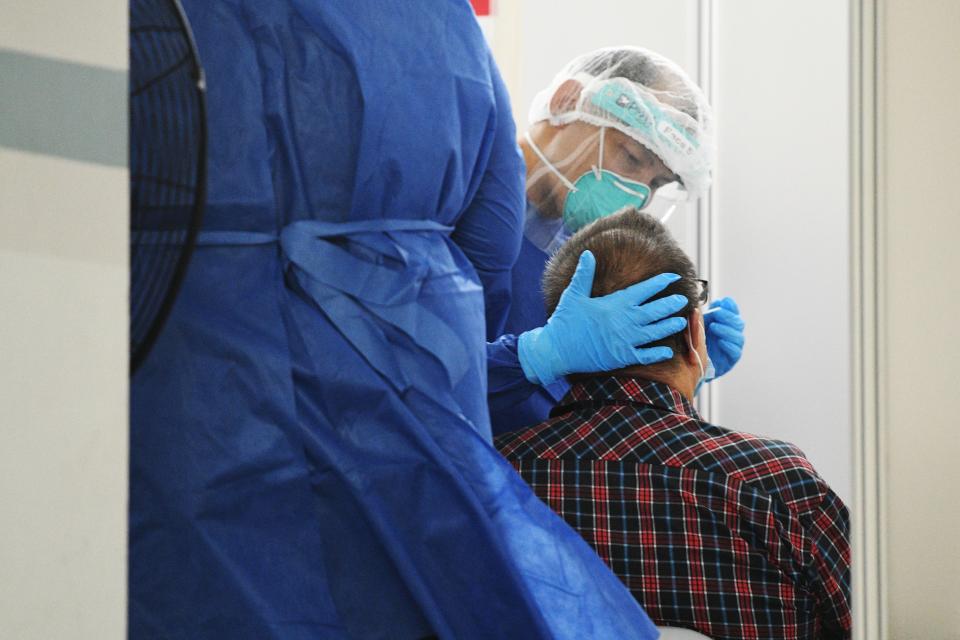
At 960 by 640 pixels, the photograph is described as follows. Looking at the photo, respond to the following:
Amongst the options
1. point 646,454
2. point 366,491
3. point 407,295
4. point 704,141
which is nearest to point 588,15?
point 704,141

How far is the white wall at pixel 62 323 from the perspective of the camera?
0.78 meters

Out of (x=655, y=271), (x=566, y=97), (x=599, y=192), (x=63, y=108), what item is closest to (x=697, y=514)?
(x=655, y=271)

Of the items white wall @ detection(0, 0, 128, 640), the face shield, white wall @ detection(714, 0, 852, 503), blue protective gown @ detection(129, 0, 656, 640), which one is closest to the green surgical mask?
the face shield

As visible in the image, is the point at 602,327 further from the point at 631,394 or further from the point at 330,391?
the point at 330,391

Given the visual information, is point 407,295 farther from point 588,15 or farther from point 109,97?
point 588,15

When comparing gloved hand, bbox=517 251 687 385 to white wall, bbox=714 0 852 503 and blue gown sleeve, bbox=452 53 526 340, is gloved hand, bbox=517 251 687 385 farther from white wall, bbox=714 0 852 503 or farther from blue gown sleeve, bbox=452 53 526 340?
white wall, bbox=714 0 852 503

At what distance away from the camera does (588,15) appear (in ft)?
8.13

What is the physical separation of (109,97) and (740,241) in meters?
1.73

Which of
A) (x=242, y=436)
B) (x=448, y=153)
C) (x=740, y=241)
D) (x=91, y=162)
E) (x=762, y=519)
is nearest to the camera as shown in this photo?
(x=91, y=162)

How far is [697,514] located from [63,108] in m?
0.98

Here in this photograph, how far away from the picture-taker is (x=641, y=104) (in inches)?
78.4

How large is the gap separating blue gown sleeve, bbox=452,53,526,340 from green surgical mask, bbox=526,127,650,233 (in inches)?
20.0

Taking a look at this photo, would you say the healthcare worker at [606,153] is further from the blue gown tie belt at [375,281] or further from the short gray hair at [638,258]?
the blue gown tie belt at [375,281]

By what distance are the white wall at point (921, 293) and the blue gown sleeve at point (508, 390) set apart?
676mm
